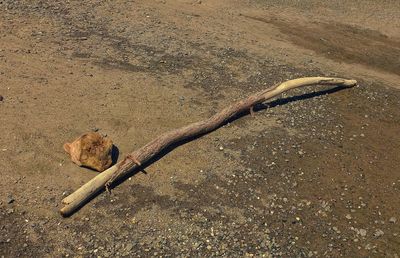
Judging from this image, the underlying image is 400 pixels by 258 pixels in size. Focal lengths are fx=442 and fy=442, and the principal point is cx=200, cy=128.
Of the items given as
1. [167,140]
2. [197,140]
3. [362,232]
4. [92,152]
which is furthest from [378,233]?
[92,152]

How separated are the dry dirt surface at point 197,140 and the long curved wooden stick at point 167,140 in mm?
264

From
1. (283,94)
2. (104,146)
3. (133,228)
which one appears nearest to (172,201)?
(133,228)

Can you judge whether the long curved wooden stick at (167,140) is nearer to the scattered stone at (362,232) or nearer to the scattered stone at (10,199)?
the scattered stone at (10,199)

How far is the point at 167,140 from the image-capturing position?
10.3 meters

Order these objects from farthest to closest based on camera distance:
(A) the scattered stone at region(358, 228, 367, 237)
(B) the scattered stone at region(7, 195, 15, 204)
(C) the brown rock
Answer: (C) the brown rock, (A) the scattered stone at region(358, 228, 367, 237), (B) the scattered stone at region(7, 195, 15, 204)

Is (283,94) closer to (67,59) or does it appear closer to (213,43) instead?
(213,43)

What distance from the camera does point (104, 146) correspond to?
9.59m

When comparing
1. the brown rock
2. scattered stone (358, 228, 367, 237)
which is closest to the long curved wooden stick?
the brown rock

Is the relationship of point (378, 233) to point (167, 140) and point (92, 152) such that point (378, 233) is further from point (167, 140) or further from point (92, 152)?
point (92, 152)

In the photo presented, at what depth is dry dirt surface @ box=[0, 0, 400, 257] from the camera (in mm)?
8625

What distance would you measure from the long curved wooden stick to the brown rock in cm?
47

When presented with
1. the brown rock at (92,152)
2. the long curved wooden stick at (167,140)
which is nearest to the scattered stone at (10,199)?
the long curved wooden stick at (167,140)

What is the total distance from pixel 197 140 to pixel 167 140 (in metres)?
1.07

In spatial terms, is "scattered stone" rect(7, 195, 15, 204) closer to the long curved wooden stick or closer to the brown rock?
the long curved wooden stick
